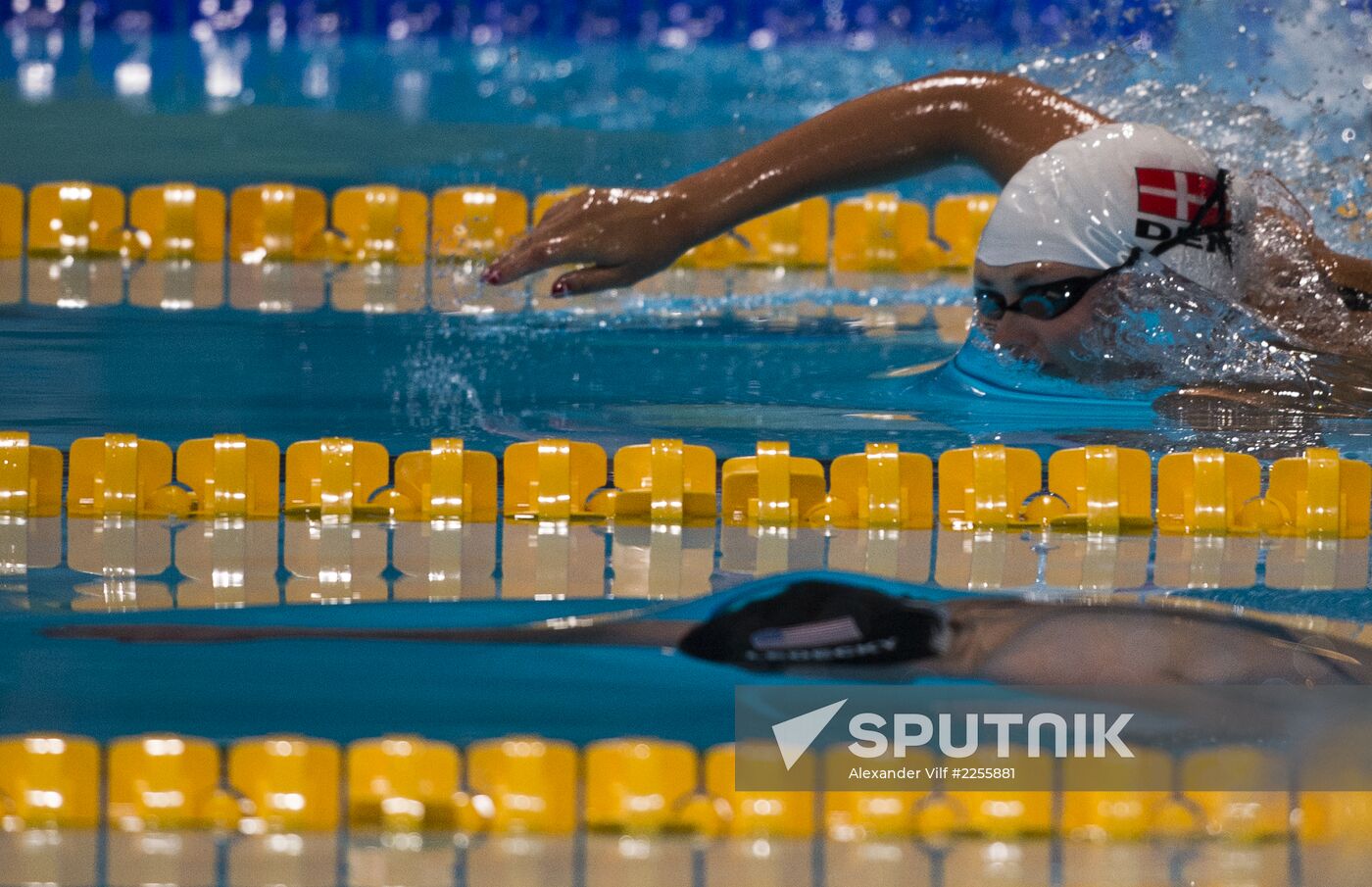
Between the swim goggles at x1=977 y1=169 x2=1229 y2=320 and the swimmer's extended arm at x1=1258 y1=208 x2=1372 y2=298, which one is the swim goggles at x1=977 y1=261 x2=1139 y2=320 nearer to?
the swim goggles at x1=977 y1=169 x2=1229 y2=320

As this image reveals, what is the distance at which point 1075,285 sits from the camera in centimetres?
284

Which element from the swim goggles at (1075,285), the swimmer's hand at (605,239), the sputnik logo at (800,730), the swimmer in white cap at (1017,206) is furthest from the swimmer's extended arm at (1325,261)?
the sputnik logo at (800,730)

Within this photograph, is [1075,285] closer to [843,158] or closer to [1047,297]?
[1047,297]

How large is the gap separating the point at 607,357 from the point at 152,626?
1441 mm

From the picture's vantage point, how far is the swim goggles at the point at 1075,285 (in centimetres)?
282

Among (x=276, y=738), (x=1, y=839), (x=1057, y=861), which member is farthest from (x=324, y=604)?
(x=1057, y=861)

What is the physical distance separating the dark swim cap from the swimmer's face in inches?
30.2

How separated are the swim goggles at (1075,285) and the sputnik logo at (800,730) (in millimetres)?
1057

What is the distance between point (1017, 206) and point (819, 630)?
1.00 meters

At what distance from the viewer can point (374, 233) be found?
4.41 meters

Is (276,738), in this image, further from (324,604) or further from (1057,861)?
(1057,861)

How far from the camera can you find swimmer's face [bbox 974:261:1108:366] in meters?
2.83

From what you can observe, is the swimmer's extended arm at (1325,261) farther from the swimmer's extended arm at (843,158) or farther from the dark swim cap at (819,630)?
the dark swim cap at (819,630)

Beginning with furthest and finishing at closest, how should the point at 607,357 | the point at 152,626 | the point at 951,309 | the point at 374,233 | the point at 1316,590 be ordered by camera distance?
the point at 374,233 → the point at 951,309 → the point at 607,357 → the point at 1316,590 → the point at 152,626
